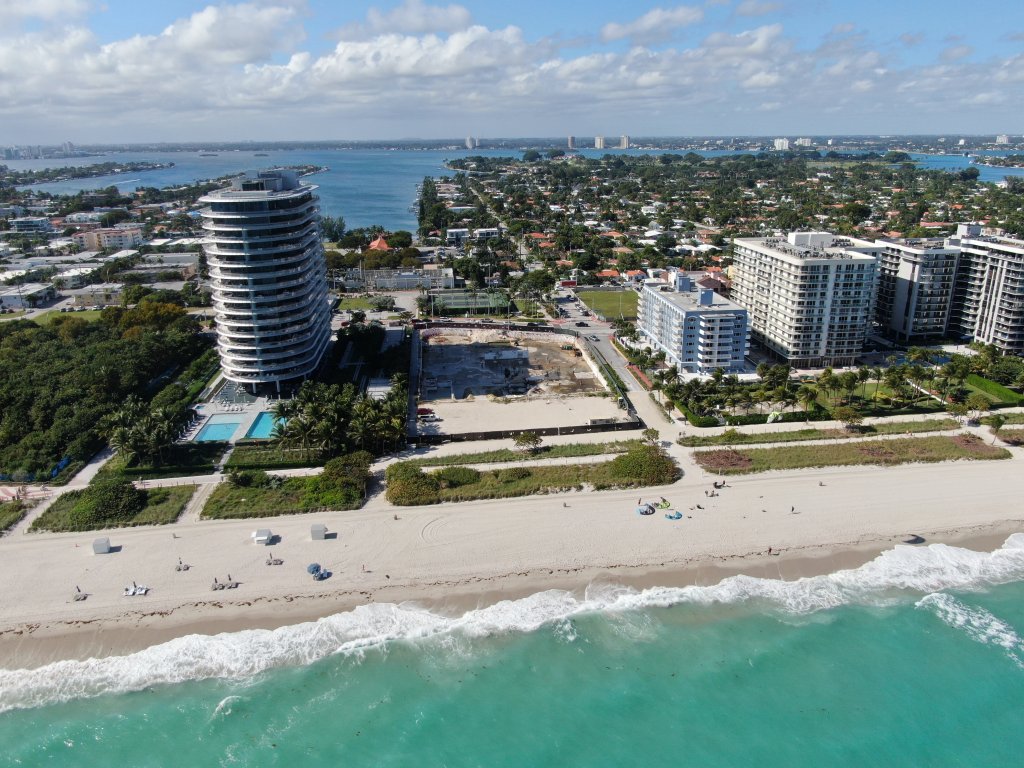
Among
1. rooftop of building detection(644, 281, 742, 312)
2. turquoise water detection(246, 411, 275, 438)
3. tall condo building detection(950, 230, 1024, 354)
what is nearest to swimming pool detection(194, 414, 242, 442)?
turquoise water detection(246, 411, 275, 438)

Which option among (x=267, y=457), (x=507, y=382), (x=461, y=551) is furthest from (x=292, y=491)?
(x=507, y=382)

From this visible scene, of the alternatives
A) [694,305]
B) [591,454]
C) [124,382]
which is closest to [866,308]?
[694,305]

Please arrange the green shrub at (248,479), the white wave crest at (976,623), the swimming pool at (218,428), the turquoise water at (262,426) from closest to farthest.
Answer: the white wave crest at (976,623) < the green shrub at (248,479) < the swimming pool at (218,428) < the turquoise water at (262,426)

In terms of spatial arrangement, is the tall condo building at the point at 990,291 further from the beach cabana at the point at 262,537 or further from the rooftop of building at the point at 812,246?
the beach cabana at the point at 262,537

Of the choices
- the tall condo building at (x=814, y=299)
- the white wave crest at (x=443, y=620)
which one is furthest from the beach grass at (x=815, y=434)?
the white wave crest at (x=443, y=620)

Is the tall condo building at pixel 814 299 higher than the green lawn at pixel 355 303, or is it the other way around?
the tall condo building at pixel 814 299

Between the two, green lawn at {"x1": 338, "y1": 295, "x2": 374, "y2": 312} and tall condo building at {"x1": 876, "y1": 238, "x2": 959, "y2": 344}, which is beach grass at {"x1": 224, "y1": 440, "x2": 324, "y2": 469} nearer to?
green lawn at {"x1": 338, "y1": 295, "x2": 374, "y2": 312}
